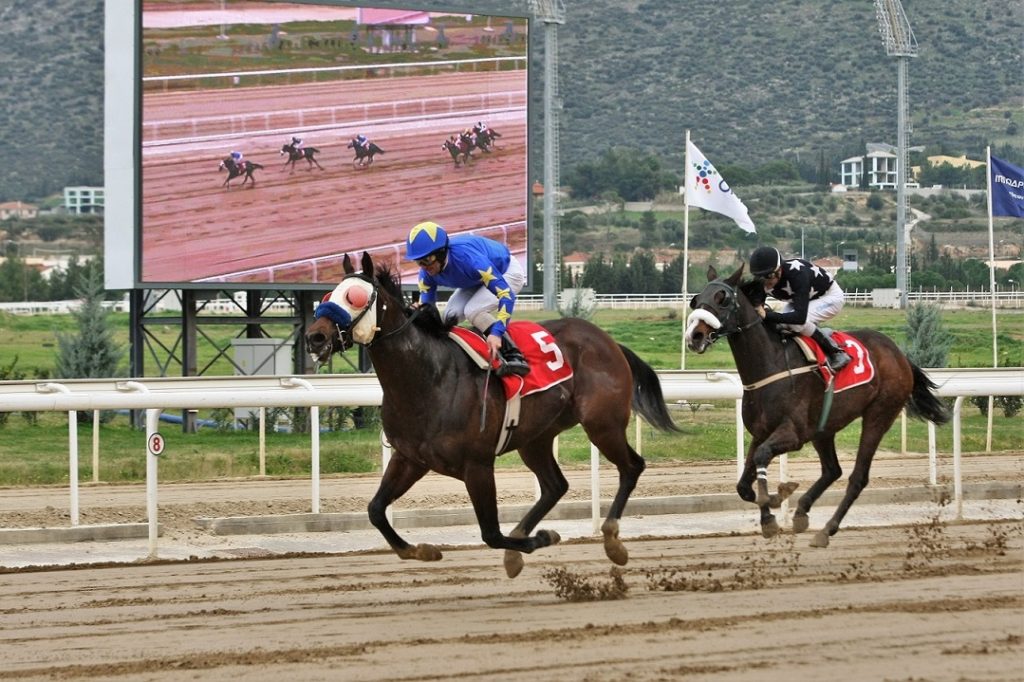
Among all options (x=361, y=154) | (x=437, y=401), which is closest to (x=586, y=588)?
(x=437, y=401)

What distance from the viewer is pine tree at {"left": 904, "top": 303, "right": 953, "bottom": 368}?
24031mm

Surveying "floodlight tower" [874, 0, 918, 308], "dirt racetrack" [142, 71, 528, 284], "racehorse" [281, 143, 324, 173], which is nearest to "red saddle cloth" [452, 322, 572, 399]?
"dirt racetrack" [142, 71, 528, 284]

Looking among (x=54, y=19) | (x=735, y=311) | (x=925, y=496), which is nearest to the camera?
(x=735, y=311)

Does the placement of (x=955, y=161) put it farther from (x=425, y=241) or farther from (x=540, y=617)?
(x=540, y=617)

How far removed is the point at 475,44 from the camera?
70.6ft

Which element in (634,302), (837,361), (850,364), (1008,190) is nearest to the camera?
(837,361)

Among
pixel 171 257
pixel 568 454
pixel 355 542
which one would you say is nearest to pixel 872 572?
pixel 355 542

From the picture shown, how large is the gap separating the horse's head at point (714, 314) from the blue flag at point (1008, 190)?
41.4 feet

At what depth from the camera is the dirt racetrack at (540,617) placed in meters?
5.01

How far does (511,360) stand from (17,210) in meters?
104

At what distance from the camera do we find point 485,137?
2105 centimetres

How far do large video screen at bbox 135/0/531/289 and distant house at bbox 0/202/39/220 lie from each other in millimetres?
87211

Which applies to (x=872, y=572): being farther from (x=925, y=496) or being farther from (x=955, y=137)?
(x=955, y=137)

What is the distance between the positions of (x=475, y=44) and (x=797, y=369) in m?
14.1
